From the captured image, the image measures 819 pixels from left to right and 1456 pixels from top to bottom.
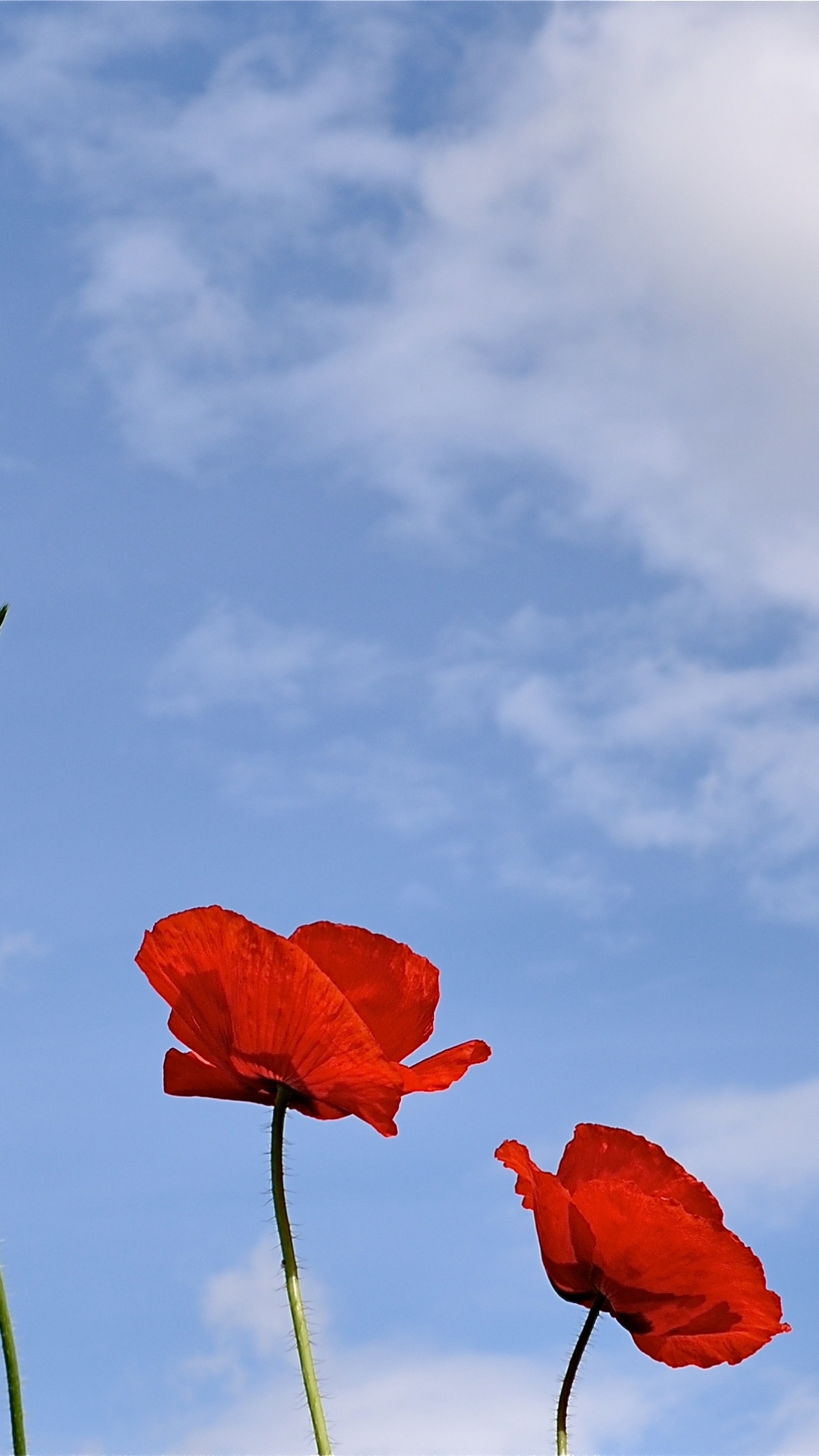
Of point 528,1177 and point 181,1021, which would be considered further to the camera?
point 528,1177

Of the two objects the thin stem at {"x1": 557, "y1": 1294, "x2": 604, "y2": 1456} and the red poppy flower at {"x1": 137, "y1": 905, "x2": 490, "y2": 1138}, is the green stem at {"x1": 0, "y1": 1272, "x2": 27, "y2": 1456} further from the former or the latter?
the thin stem at {"x1": 557, "y1": 1294, "x2": 604, "y2": 1456}

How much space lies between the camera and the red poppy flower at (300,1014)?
5.07 feet

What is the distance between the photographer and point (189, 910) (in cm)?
157

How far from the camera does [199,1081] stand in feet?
5.51

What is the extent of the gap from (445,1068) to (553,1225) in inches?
12.2

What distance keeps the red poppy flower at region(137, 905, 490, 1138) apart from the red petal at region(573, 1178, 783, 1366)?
31cm

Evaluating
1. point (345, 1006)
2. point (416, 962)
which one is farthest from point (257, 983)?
point (416, 962)

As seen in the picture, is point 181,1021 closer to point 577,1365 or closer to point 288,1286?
point 288,1286

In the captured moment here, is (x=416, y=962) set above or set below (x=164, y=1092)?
above

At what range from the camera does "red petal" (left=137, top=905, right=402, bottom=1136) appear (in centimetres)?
154

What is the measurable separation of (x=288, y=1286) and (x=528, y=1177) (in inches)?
20.3

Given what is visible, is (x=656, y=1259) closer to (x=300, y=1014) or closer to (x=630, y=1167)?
(x=630, y=1167)

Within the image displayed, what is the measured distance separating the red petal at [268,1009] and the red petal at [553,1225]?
12.7 inches

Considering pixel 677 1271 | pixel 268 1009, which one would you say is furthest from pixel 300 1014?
pixel 677 1271
